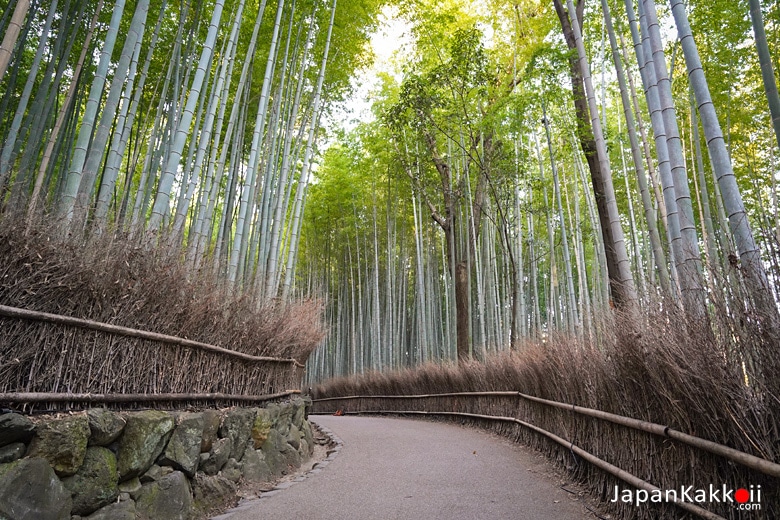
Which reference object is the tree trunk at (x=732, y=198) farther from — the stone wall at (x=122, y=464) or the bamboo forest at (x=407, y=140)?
the stone wall at (x=122, y=464)

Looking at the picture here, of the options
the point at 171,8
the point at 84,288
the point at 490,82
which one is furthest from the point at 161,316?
the point at 490,82

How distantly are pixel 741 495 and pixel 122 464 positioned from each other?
227 cm

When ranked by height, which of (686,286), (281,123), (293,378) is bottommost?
(293,378)

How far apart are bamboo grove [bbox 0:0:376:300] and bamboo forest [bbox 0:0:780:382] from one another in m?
0.03

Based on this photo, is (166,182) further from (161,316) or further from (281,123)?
(281,123)

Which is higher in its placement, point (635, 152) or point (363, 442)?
point (635, 152)

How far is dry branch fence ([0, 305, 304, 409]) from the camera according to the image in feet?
5.58

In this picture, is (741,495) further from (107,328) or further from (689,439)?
(107,328)

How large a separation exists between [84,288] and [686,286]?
8.59ft

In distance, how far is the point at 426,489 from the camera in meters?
2.96

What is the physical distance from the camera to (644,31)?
2.76 m

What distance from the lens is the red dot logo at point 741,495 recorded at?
4.61ft

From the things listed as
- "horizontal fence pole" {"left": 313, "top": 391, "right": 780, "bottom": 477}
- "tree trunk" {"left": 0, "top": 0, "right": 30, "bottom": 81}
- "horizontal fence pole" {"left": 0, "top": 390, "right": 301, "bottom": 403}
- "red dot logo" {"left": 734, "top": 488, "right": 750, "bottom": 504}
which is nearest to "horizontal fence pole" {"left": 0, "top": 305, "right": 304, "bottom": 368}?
"horizontal fence pole" {"left": 0, "top": 390, "right": 301, "bottom": 403}

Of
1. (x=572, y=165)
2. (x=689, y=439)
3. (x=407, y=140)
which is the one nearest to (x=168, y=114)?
(x=407, y=140)
